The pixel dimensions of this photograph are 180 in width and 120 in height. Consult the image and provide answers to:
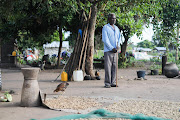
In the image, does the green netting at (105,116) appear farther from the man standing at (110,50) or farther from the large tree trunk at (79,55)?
the large tree trunk at (79,55)

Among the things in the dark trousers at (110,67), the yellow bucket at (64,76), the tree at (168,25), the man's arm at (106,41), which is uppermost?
the tree at (168,25)

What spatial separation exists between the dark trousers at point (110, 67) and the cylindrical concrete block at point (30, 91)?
339 cm

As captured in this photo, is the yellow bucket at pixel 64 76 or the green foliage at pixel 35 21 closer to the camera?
the yellow bucket at pixel 64 76

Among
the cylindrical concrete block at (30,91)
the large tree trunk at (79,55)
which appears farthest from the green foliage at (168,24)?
the cylindrical concrete block at (30,91)

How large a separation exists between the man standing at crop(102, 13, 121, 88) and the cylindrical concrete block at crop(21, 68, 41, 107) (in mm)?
3401

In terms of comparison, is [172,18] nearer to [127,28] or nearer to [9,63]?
Answer: [127,28]

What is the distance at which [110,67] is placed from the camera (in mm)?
8211

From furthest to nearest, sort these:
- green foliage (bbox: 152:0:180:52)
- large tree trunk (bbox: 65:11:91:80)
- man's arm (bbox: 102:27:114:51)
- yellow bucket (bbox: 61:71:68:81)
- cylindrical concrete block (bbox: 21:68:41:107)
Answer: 1. green foliage (bbox: 152:0:180:52)
2. large tree trunk (bbox: 65:11:91:80)
3. yellow bucket (bbox: 61:71:68:81)
4. man's arm (bbox: 102:27:114:51)
5. cylindrical concrete block (bbox: 21:68:41:107)

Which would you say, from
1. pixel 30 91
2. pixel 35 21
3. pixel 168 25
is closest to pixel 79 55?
pixel 30 91

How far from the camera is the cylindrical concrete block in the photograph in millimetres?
5020

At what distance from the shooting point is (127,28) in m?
17.6

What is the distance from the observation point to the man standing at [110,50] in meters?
8.11

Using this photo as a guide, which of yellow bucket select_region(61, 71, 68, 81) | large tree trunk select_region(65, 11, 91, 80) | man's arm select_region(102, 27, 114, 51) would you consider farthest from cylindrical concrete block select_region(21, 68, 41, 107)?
large tree trunk select_region(65, 11, 91, 80)

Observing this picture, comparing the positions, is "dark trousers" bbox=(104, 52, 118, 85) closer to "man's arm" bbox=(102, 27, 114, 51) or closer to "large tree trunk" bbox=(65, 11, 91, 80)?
"man's arm" bbox=(102, 27, 114, 51)
